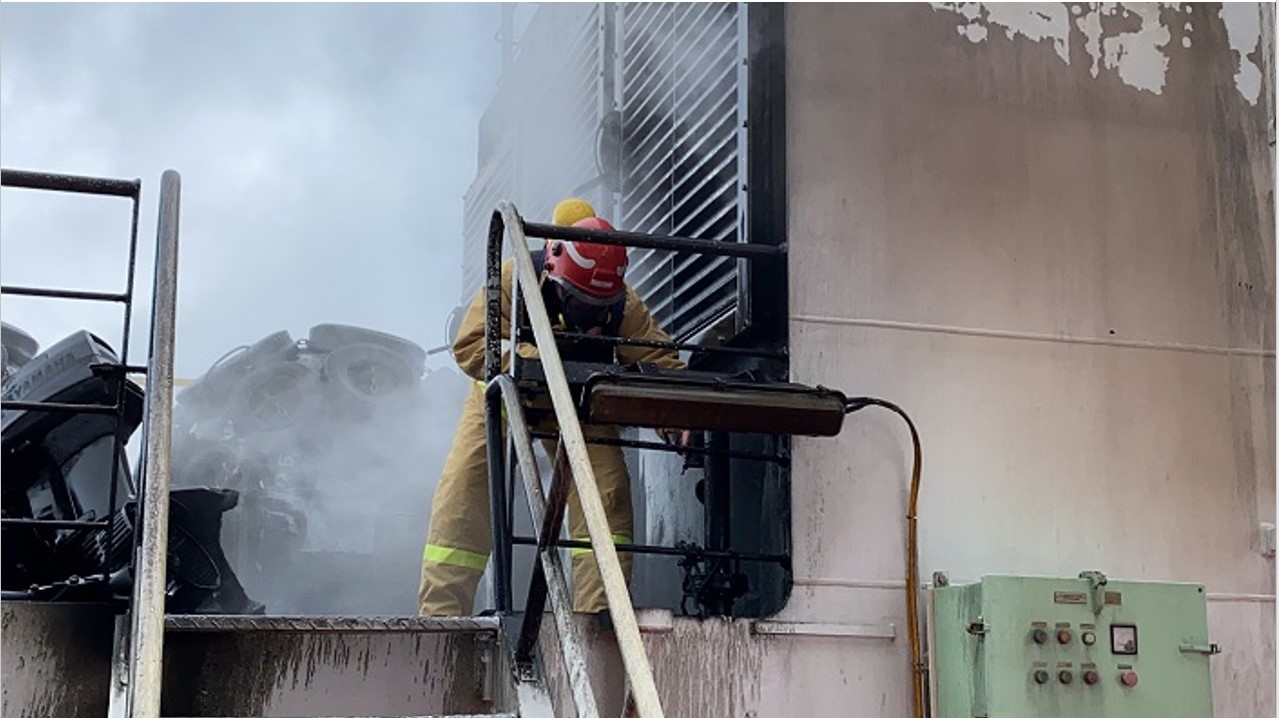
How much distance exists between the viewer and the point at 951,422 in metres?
4.23

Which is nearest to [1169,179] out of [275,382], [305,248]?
[275,382]

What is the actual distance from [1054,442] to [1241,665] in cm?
92

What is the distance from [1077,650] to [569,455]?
5.57 feet

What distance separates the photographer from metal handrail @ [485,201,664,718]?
2.52m

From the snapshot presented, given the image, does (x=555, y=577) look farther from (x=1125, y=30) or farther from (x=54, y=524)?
(x=1125, y=30)

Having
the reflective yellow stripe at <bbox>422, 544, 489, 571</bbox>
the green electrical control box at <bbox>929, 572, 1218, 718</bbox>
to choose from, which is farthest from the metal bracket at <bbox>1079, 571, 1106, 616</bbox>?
the reflective yellow stripe at <bbox>422, 544, 489, 571</bbox>

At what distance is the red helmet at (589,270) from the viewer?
4.56 m

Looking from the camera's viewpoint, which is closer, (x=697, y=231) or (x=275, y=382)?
(x=697, y=231)

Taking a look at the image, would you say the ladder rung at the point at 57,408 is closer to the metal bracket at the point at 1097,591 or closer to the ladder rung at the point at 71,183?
the ladder rung at the point at 71,183

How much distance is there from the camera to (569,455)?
113 inches

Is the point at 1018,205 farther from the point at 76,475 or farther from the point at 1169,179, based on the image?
the point at 76,475

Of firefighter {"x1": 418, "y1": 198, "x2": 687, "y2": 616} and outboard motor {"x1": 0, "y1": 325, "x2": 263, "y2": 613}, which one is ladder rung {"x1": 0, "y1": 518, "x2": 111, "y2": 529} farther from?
firefighter {"x1": 418, "y1": 198, "x2": 687, "y2": 616}

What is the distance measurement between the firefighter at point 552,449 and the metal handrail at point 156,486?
Answer: 1.43m

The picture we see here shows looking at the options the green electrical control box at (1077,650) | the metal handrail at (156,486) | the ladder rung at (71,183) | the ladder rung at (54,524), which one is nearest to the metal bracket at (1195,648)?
the green electrical control box at (1077,650)
